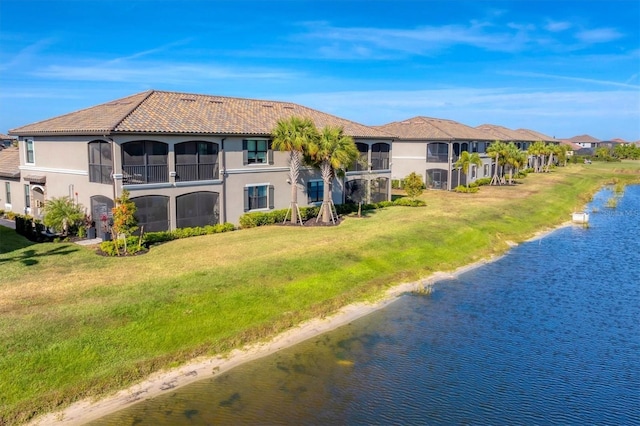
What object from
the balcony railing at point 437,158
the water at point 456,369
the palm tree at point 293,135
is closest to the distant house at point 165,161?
the palm tree at point 293,135

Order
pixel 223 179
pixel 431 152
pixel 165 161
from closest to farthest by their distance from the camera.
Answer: pixel 165 161 < pixel 223 179 < pixel 431 152

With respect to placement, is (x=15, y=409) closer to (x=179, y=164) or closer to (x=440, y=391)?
(x=440, y=391)

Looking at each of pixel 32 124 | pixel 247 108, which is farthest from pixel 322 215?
pixel 32 124

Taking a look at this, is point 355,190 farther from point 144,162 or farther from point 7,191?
point 7,191

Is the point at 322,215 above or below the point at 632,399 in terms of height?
above

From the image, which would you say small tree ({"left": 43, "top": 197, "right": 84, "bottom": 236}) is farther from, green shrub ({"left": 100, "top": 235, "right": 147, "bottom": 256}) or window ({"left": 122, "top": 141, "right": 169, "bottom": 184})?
green shrub ({"left": 100, "top": 235, "right": 147, "bottom": 256})

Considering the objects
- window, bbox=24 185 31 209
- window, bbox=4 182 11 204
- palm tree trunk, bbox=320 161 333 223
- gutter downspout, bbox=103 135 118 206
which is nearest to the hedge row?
palm tree trunk, bbox=320 161 333 223

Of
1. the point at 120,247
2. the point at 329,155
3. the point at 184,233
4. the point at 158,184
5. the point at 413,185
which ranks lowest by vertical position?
the point at 120,247

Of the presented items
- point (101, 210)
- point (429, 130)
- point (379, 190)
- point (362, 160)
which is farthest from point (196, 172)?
point (429, 130)
